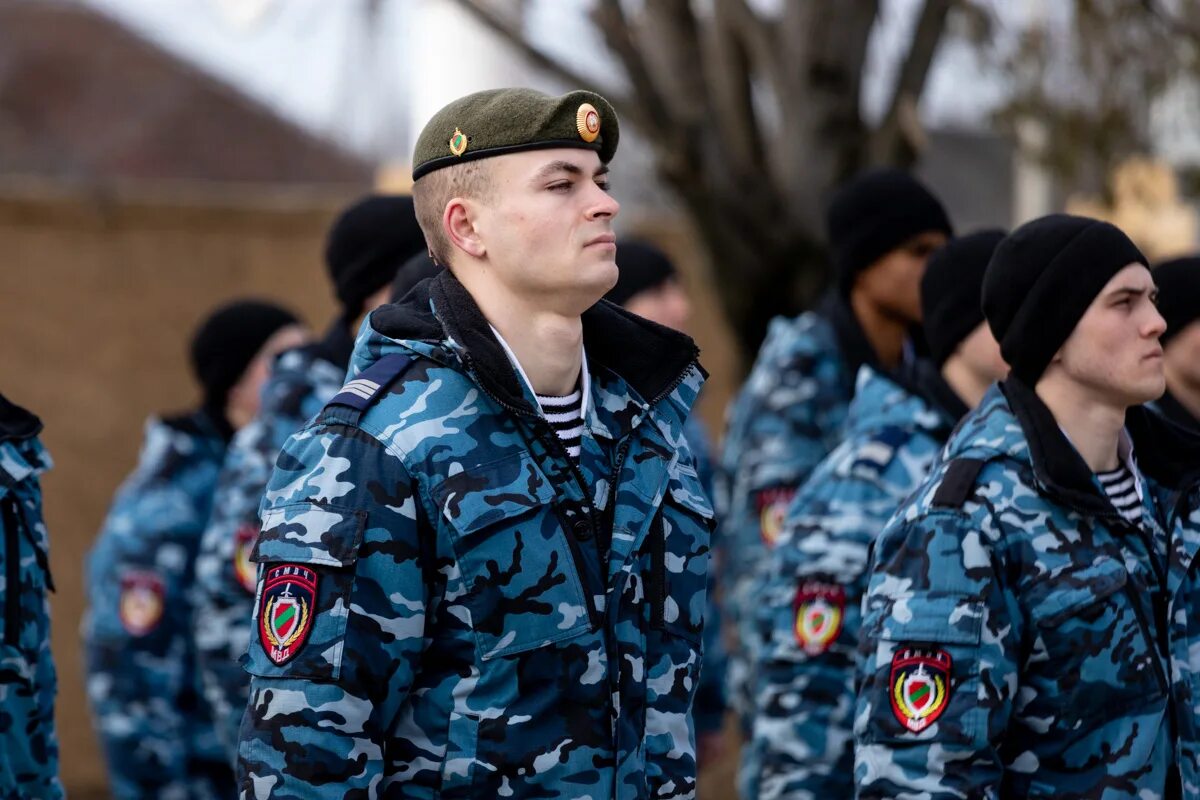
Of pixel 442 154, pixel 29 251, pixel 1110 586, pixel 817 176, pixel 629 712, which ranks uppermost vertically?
pixel 29 251

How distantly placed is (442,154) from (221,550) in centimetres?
294

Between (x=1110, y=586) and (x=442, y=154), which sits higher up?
(x=442, y=154)

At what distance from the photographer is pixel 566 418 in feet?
10.1

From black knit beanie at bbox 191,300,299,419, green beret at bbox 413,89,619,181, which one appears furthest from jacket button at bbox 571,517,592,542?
black knit beanie at bbox 191,300,299,419

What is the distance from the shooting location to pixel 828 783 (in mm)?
4777

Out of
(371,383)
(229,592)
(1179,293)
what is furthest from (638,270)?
(371,383)

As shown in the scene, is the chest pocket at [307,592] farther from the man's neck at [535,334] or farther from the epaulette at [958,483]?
the epaulette at [958,483]

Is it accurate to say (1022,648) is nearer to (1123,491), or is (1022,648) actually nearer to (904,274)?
(1123,491)

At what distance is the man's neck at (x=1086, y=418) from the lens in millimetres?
3684

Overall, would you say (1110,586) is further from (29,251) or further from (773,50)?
(29,251)

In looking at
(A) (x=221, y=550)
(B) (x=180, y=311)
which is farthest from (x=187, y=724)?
(B) (x=180, y=311)

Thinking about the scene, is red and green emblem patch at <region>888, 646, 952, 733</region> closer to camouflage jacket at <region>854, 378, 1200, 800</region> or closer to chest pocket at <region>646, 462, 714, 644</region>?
camouflage jacket at <region>854, 378, 1200, 800</region>

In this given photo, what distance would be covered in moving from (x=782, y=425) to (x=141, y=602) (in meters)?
2.46

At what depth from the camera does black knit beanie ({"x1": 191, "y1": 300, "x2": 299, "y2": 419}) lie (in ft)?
22.4
